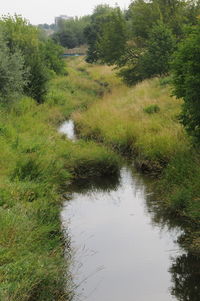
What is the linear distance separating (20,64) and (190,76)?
13.6 metres

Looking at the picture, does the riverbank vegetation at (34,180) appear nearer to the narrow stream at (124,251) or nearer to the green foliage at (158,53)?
the narrow stream at (124,251)

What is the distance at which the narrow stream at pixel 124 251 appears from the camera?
853cm

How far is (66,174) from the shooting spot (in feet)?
47.2

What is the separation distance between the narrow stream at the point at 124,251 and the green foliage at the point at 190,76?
8.96 ft

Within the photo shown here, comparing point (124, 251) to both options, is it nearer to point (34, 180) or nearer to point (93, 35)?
point (34, 180)

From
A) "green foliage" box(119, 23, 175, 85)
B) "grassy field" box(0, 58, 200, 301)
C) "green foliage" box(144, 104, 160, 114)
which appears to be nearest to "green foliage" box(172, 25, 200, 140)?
"grassy field" box(0, 58, 200, 301)

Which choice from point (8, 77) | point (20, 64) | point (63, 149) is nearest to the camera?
point (63, 149)

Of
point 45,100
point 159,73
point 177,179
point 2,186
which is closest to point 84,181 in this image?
point 177,179

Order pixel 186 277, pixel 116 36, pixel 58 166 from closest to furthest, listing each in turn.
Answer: pixel 186 277 → pixel 58 166 → pixel 116 36

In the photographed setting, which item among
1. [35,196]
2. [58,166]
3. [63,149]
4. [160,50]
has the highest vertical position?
[160,50]

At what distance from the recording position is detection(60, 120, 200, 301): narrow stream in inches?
336

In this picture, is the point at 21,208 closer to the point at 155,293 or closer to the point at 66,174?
the point at 155,293

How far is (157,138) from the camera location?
54.1 feet

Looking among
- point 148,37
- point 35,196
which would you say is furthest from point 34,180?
point 148,37
